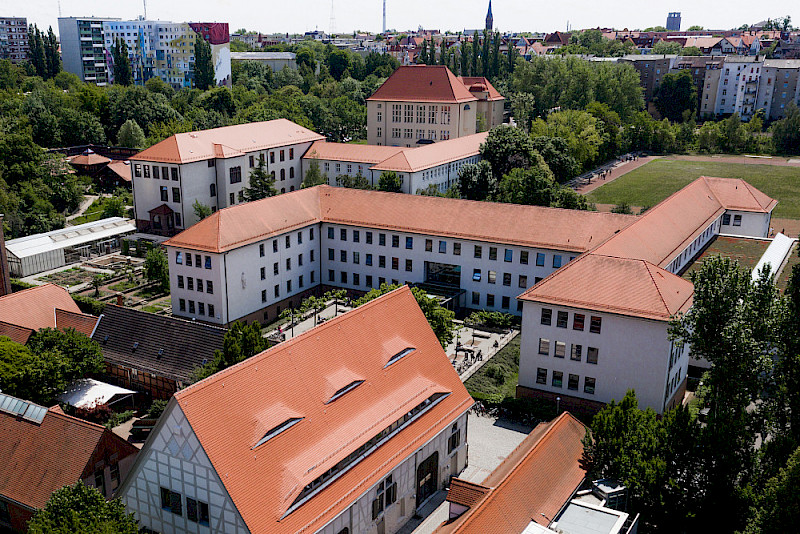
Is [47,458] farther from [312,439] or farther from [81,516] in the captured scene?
[312,439]

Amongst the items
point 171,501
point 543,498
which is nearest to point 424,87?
point 543,498

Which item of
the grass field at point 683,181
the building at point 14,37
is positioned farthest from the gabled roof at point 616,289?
the building at point 14,37

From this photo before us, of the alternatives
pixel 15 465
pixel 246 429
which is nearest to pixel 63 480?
pixel 15 465

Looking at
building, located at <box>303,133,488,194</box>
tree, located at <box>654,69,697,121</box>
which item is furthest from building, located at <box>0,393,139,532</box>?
tree, located at <box>654,69,697,121</box>

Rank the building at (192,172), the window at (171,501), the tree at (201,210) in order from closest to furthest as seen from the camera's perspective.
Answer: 1. the window at (171,501)
2. the tree at (201,210)
3. the building at (192,172)

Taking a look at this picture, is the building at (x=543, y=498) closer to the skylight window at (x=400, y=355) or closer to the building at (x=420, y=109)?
the skylight window at (x=400, y=355)

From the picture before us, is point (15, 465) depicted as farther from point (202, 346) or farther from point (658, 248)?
point (658, 248)

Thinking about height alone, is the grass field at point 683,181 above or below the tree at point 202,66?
below
